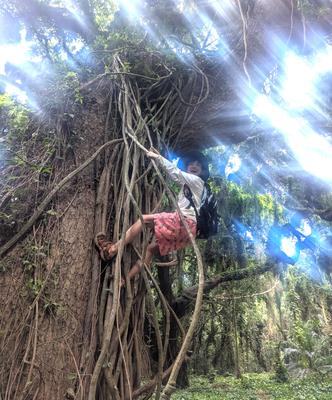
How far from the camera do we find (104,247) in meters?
1.97

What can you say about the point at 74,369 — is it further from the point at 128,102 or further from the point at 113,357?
the point at 128,102

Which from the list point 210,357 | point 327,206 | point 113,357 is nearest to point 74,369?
point 113,357

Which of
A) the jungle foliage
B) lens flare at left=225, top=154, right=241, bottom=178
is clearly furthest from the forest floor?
lens flare at left=225, top=154, right=241, bottom=178

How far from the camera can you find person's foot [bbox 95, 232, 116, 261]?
76.4 inches

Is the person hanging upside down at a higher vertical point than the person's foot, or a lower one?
higher

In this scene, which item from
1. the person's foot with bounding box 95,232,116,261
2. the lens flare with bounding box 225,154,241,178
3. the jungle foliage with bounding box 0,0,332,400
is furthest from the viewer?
the lens flare with bounding box 225,154,241,178

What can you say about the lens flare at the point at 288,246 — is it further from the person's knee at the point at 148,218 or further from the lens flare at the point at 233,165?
the person's knee at the point at 148,218

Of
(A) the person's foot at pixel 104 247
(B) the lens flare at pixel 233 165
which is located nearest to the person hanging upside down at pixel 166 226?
(A) the person's foot at pixel 104 247

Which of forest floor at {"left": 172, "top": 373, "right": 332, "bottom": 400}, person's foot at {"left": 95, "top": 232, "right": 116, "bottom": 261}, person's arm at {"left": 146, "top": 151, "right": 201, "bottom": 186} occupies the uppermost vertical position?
person's arm at {"left": 146, "top": 151, "right": 201, "bottom": 186}

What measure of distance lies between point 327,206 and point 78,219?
5.74 meters

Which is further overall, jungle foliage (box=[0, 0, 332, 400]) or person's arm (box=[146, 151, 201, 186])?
person's arm (box=[146, 151, 201, 186])

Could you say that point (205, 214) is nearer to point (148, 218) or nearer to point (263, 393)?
point (148, 218)

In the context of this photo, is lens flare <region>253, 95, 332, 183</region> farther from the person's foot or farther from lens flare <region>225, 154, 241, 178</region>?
the person's foot

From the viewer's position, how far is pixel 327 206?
6.74 metres
